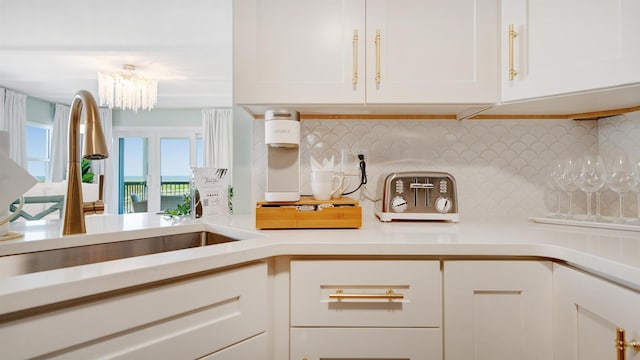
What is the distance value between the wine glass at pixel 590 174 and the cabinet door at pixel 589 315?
2.06 feet

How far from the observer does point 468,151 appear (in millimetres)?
1687

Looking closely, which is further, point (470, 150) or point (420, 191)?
point (470, 150)

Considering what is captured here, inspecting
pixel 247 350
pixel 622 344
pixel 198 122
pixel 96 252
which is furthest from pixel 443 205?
pixel 198 122

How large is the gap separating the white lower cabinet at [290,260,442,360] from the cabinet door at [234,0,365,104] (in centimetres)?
68

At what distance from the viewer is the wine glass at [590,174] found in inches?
55.2

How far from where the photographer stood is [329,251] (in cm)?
100

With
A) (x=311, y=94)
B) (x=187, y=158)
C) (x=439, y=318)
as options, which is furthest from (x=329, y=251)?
(x=187, y=158)

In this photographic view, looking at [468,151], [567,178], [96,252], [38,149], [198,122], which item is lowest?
[96,252]

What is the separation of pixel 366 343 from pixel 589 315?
576 mm

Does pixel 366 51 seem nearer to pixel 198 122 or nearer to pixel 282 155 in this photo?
pixel 282 155

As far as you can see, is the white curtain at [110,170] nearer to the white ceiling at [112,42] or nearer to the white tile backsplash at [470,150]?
the white ceiling at [112,42]

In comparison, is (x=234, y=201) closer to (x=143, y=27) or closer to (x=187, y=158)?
(x=143, y=27)

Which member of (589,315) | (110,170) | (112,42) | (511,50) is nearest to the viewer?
(589,315)

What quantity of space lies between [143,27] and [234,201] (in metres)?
2.25
